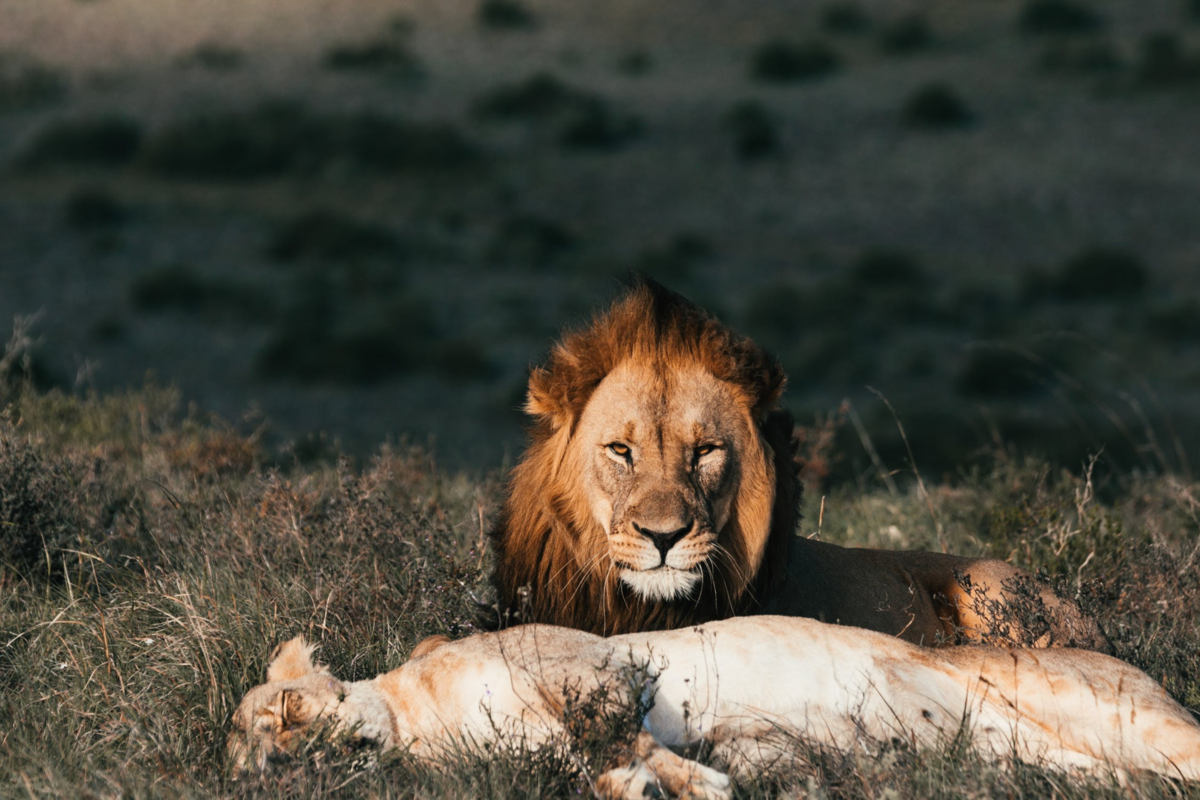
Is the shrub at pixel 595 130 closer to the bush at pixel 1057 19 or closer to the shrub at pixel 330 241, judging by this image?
→ the shrub at pixel 330 241

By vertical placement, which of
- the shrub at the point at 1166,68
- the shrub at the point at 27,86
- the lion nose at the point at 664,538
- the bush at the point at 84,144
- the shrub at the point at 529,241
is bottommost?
the shrub at the point at 529,241

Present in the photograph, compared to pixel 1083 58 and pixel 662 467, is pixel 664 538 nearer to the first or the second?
pixel 662 467

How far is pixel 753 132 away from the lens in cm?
3306

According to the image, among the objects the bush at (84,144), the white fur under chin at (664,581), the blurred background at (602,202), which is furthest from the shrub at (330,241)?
the white fur under chin at (664,581)

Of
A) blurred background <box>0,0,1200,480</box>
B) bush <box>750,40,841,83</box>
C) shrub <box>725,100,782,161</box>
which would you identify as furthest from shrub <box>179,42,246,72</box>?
bush <box>750,40,841,83</box>

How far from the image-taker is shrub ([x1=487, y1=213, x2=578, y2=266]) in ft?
91.5

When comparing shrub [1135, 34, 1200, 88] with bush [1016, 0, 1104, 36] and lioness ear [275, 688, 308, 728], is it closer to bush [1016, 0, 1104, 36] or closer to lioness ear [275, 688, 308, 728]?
bush [1016, 0, 1104, 36]

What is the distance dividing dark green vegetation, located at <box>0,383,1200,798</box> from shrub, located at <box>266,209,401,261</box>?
21578 mm

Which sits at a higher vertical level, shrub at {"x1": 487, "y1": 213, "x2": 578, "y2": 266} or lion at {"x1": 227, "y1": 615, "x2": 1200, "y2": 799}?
lion at {"x1": 227, "y1": 615, "x2": 1200, "y2": 799}

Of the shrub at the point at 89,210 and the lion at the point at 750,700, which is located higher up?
the lion at the point at 750,700

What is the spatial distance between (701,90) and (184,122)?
13.7m

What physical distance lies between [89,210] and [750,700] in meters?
27.8

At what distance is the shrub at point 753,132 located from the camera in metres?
32.9

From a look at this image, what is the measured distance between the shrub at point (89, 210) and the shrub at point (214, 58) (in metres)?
10.1
